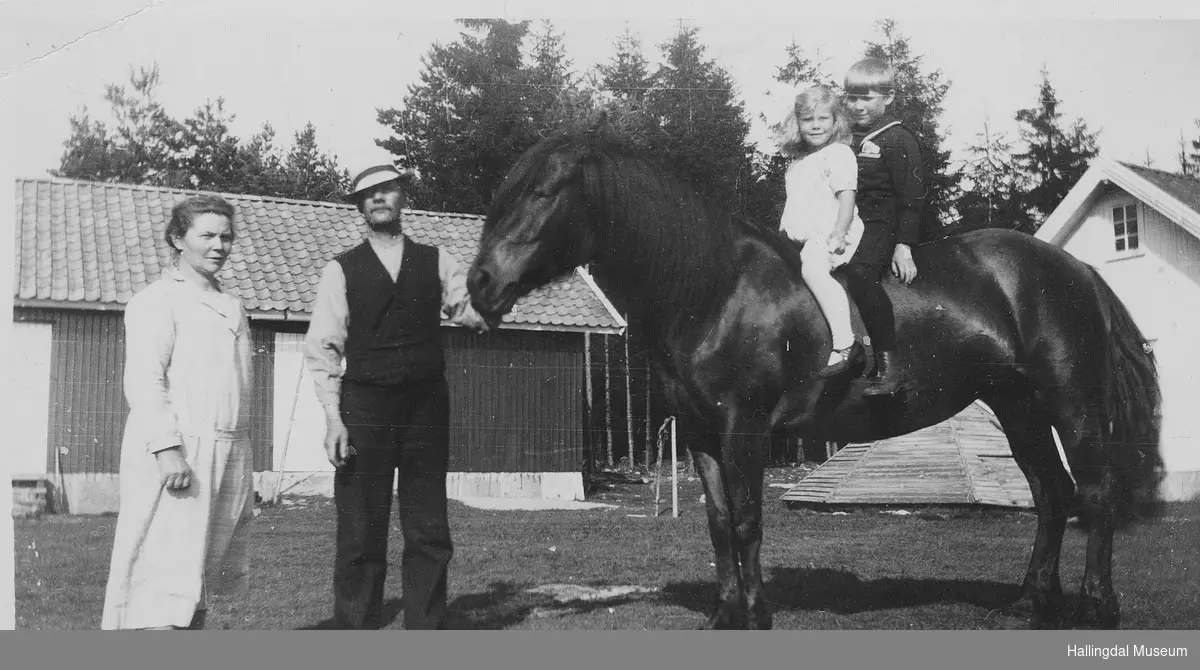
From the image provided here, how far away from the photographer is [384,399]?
128 inches

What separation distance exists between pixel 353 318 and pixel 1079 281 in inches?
122

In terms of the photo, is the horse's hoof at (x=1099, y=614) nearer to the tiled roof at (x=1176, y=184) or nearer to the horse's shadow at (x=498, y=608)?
the tiled roof at (x=1176, y=184)

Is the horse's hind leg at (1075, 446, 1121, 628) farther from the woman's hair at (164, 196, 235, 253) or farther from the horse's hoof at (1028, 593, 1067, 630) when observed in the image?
the woman's hair at (164, 196, 235, 253)

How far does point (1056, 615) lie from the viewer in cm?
A: 378

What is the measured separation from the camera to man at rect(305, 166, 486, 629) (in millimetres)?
3244

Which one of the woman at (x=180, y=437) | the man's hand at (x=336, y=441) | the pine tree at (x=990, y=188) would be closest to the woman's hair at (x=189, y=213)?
the woman at (x=180, y=437)

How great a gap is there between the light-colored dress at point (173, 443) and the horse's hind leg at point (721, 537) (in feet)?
6.02

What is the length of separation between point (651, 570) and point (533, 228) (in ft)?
5.63

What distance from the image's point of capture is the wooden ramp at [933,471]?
4.82m

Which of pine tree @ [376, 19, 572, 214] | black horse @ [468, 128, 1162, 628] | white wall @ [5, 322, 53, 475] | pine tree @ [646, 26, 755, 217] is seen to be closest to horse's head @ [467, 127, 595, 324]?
black horse @ [468, 128, 1162, 628]

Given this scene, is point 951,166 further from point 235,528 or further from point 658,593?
point 235,528

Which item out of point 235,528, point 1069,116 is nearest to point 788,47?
point 1069,116

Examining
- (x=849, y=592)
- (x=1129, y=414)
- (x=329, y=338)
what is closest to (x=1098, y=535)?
(x=1129, y=414)

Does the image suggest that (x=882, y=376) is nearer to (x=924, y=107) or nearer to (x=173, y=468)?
(x=924, y=107)
